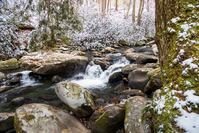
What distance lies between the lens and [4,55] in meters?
8.18

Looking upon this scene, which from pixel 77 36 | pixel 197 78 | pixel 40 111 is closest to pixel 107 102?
pixel 40 111

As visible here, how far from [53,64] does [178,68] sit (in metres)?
6.07

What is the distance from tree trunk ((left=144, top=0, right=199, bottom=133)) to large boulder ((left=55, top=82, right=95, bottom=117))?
2.13 m

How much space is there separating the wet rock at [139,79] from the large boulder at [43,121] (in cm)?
279

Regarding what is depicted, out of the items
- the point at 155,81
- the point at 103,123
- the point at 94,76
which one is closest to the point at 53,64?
the point at 94,76

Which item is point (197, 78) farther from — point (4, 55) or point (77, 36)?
point (4, 55)

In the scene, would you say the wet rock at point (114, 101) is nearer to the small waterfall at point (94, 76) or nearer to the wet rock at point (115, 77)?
the small waterfall at point (94, 76)

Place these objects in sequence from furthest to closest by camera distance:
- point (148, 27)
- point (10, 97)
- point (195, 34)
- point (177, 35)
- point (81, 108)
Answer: point (148, 27) < point (10, 97) < point (81, 108) < point (177, 35) < point (195, 34)

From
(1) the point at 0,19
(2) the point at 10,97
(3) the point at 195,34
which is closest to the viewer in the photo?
(3) the point at 195,34

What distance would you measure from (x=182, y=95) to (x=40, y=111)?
→ 3145mm

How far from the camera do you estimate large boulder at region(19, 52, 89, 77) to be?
6.26 metres

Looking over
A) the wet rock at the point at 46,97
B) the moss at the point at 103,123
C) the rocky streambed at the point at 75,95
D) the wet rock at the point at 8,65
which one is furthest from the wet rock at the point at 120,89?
the wet rock at the point at 8,65

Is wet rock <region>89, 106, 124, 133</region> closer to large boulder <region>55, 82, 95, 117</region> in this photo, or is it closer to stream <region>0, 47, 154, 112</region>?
large boulder <region>55, 82, 95, 117</region>

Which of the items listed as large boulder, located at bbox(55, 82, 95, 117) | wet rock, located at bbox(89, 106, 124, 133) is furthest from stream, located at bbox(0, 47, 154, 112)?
wet rock, located at bbox(89, 106, 124, 133)
